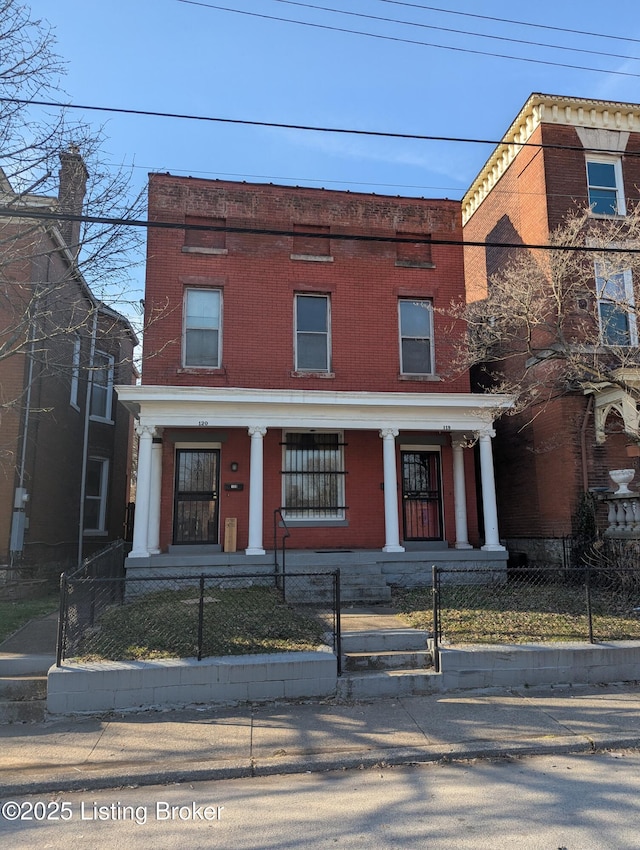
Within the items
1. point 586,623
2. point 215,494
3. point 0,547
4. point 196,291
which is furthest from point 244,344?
point 586,623

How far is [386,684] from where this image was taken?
22.5 feet

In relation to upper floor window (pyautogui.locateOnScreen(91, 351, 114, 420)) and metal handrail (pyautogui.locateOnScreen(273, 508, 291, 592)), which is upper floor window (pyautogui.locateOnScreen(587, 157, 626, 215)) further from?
upper floor window (pyautogui.locateOnScreen(91, 351, 114, 420))

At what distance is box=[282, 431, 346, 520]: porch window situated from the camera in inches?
532

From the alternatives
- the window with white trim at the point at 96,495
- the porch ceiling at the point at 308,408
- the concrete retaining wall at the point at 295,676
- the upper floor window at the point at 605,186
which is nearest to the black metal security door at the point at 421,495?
the porch ceiling at the point at 308,408

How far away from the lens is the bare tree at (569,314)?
1129 cm

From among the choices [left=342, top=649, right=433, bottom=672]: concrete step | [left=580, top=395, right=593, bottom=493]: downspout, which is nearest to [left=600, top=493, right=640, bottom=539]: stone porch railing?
[left=580, top=395, right=593, bottom=493]: downspout

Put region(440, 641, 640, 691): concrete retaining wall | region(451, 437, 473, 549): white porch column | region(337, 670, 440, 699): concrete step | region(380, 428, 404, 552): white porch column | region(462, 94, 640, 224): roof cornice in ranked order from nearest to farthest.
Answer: region(337, 670, 440, 699): concrete step → region(440, 641, 640, 691): concrete retaining wall → region(380, 428, 404, 552): white porch column → region(451, 437, 473, 549): white porch column → region(462, 94, 640, 224): roof cornice

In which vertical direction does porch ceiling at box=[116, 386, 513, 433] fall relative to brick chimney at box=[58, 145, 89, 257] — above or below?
below

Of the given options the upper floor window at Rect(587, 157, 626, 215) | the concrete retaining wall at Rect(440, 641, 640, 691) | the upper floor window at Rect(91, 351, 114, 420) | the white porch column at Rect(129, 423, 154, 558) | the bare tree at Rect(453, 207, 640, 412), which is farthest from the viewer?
the upper floor window at Rect(91, 351, 114, 420)

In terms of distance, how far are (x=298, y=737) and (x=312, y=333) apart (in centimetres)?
977

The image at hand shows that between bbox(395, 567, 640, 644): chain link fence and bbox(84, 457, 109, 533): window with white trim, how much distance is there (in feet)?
34.9

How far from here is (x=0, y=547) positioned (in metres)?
12.6

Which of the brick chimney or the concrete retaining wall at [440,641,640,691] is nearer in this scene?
the concrete retaining wall at [440,641,640,691]

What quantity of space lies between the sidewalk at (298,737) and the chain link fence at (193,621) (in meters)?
0.82
